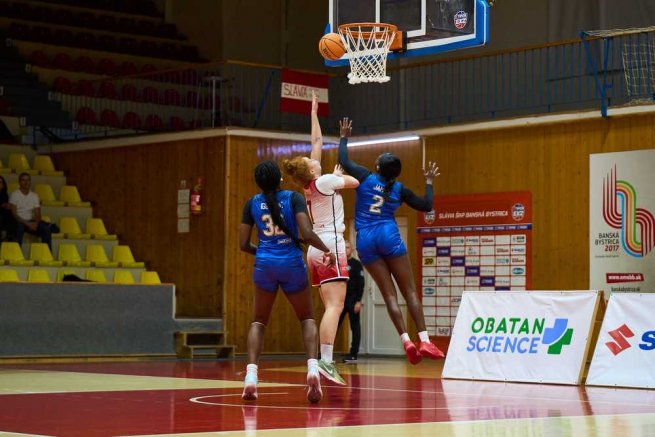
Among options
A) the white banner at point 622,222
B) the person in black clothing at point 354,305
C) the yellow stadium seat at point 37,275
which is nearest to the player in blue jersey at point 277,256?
the person in black clothing at point 354,305

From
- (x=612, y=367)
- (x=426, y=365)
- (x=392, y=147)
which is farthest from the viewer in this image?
(x=392, y=147)

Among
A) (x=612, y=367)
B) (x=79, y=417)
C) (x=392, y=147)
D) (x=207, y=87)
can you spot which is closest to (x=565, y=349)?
(x=612, y=367)

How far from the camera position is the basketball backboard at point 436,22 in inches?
522

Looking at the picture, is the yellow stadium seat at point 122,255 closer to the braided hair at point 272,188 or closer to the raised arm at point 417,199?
the raised arm at point 417,199

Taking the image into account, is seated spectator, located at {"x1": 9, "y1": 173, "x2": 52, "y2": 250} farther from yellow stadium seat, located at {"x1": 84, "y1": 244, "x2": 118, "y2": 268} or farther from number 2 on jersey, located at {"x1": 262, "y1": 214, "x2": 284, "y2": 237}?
number 2 on jersey, located at {"x1": 262, "y1": 214, "x2": 284, "y2": 237}

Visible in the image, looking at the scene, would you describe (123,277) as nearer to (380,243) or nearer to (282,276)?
(380,243)

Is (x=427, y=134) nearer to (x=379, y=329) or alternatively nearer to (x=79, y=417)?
(x=379, y=329)

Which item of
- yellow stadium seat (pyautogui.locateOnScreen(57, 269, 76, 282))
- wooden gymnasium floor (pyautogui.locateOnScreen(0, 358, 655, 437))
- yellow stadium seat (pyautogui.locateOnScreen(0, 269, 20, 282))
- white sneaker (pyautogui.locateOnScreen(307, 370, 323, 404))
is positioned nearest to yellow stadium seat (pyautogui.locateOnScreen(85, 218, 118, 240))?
yellow stadium seat (pyautogui.locateOnScreen(57, 269, 76, 282))

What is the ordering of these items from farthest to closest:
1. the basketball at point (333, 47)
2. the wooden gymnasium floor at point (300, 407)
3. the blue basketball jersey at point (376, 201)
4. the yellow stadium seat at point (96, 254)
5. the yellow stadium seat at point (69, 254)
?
the yellow stadium seat at point (96, 254) → the yellow stadium seat at point (69, 254) → the basketball at point (333, 47) → the blue basketball jersey at point (376, 201) → the wooden gymnasium floor at point (300, 407)

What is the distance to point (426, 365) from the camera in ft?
61.3

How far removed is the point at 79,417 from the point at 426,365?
35.3 ft

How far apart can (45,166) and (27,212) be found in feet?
8.29

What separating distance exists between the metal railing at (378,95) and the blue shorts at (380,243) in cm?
1057

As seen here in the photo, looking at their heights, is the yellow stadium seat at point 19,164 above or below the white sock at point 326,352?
above
